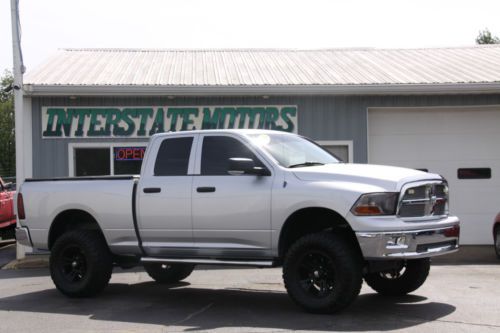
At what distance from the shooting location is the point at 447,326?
690 centimetres

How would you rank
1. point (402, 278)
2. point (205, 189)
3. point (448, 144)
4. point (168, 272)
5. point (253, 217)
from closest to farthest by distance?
1. point (253, 217)
2. point (205, 189)
3. point (402, 278)
4. point (168, 272)
5. point (448, 144)

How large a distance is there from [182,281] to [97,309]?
8.29ft

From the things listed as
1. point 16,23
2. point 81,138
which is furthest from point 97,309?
point 16,23

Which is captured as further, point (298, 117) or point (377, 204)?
point (298, 117)

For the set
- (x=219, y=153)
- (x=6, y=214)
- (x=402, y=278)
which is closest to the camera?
(x=219, y=153)

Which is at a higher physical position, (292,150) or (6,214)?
(292,150)

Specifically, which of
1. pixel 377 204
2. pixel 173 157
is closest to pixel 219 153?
pixel 173 157

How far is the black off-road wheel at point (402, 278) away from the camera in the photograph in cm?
846

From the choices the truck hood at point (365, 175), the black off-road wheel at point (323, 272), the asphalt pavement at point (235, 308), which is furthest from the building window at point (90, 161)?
→ the black off-road wheel at point (323, 272)

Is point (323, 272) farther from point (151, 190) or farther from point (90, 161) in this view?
point (90, 161)

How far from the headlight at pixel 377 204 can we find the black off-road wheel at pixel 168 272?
3.96m

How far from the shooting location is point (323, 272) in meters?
7.53

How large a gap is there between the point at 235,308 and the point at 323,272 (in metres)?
1.30

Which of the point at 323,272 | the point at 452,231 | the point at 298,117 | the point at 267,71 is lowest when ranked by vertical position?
the point at 323,272
